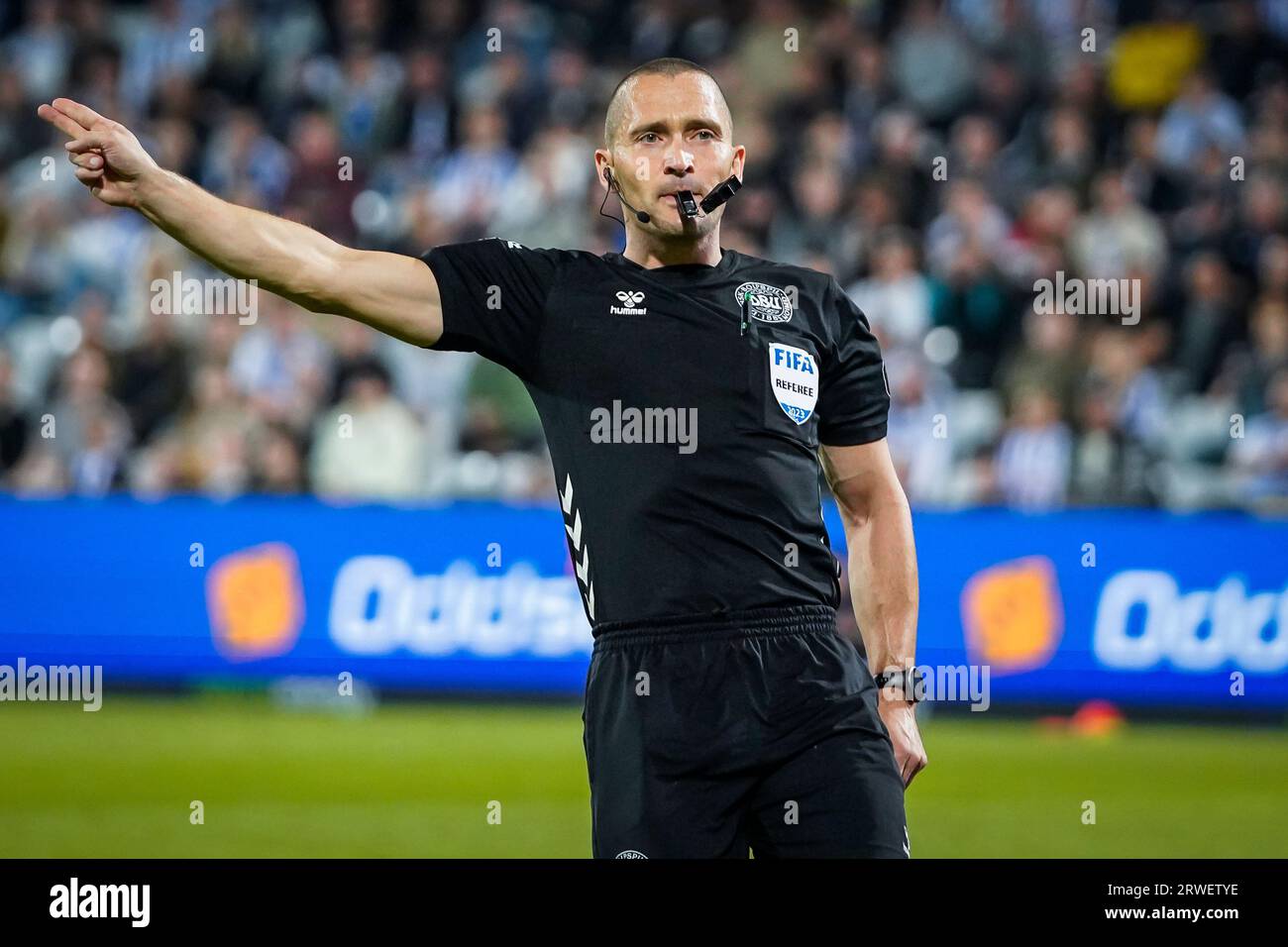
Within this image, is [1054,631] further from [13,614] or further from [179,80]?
[179,80]

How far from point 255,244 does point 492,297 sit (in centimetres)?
59

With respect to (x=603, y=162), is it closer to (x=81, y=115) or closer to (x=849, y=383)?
(x=849, y=383)

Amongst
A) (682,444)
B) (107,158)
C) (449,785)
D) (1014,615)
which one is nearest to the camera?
(107,158)

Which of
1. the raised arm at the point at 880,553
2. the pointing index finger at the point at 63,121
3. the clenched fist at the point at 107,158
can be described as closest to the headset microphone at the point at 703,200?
the raised arm at the point at 880,553

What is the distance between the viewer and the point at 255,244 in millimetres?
4191

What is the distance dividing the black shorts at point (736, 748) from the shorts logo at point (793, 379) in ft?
1.60

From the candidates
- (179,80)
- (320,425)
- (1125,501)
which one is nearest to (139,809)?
(320,425)

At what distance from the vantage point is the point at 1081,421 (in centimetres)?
1406

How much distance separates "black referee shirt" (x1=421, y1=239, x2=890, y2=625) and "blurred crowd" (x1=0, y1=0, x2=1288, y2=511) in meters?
8.44

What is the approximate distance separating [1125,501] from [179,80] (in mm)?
9519

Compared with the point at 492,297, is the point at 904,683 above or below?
below

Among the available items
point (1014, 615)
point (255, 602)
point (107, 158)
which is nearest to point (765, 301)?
point (107, 158)

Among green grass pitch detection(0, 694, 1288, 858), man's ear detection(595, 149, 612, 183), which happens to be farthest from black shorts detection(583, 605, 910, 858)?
green grass pitch detection(0, 694, 1288, 858)

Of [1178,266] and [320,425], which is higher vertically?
[1178,266]
